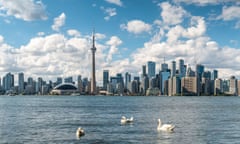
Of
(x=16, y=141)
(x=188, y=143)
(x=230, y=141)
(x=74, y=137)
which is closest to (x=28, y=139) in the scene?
(x=16, y=141)

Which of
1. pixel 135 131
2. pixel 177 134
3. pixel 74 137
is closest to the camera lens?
pixel 74 137

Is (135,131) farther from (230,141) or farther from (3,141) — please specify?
(3,141)

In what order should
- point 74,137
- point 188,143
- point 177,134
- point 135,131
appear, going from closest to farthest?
point 188,143 < point 74,137 < point 177,134 < point 135,131

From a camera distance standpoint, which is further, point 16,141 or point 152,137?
point 152,137

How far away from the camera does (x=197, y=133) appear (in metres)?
67.0

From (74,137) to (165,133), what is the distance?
14686 mm

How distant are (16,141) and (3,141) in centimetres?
177

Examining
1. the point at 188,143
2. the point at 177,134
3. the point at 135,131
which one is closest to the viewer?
the point at 188,143

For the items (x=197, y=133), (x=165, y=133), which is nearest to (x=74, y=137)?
(x=165, y=133)

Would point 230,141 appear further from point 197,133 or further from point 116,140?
point 116,140

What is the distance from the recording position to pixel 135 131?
70750 mm

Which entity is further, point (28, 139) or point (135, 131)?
point (135, 131)

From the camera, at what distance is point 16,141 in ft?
190

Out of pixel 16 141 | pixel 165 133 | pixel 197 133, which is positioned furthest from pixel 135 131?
pixel 16 141
